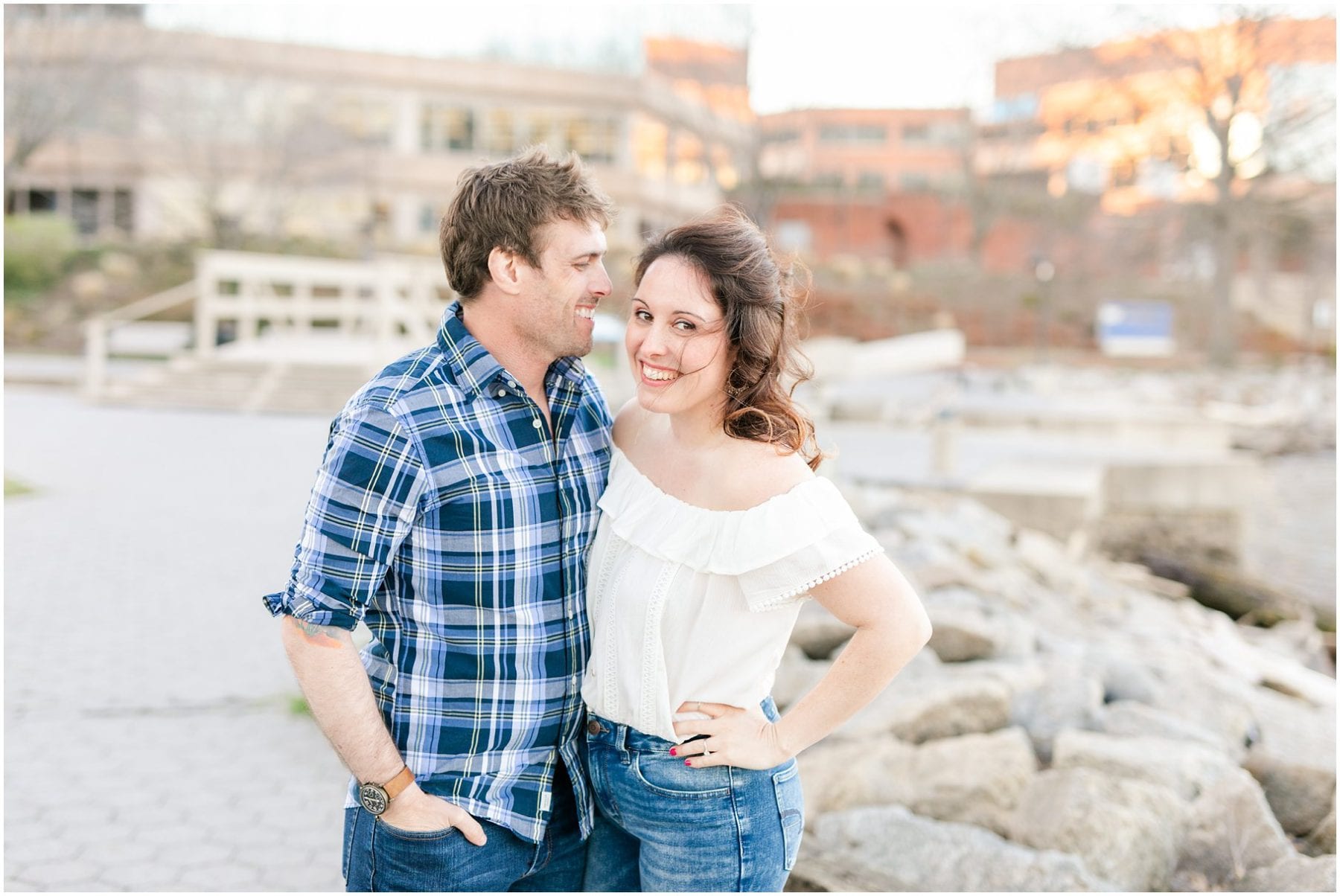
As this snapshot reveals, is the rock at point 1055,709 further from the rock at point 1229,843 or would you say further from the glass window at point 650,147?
the glass window at point 650,147

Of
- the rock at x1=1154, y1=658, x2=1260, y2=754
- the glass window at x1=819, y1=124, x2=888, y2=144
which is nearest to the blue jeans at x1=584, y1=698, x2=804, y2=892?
the rock at x1=1154, y1=658, x2=1260, y2=754

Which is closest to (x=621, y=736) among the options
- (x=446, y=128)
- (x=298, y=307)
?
(x=298, y=307)

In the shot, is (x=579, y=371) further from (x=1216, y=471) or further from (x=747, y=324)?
(x=1216, y=471)

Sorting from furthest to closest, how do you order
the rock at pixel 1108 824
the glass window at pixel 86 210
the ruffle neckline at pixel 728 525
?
the glass window at pixel 86 210
the rock at pixel 1108 824
the ruffle neckline at pixel 728 525

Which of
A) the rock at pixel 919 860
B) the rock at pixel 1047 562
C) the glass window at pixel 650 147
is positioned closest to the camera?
the rock at pixel 919 860

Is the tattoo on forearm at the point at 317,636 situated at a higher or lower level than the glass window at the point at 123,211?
lower

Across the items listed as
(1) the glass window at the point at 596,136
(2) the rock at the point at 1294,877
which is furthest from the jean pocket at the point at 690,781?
(1) the glass window at the point at 596,136

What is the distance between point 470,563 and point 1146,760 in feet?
11.5

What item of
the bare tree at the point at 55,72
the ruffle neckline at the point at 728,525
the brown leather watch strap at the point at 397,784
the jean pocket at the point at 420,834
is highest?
the bare tree at the point at 55,72

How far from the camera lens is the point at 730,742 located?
220 cm

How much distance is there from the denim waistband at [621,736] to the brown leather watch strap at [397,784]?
344 mm

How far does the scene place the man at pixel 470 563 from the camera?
207cm

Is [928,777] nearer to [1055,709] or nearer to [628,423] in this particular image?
[1055,709]

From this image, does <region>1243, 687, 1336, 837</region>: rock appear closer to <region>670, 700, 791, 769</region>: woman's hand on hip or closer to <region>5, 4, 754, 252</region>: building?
<region>670, 700, 791, 769</region>: woman's hand on hip
